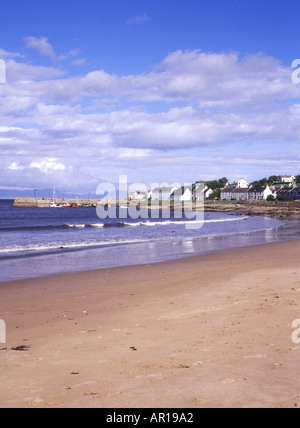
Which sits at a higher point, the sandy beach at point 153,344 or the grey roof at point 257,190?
the grey roof at point 257,190

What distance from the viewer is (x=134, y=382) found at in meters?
5.24

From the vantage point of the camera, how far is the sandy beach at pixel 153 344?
16.0 ft

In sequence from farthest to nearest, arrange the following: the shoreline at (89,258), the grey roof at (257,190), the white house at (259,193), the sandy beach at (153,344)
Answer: the grey roof at (257,190), the white house at (259,193), the shoreline at (89,258), the sandy beach at (153,344)

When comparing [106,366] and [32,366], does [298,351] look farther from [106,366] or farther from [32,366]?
[32,366]

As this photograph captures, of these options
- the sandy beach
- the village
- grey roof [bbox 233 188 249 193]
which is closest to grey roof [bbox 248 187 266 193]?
the village

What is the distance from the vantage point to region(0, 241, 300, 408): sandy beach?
4.87 metres

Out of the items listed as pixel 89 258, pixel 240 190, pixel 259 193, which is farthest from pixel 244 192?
pixel 89 258

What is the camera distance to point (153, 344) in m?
6.91

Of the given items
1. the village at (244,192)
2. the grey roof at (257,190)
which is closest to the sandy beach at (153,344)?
the village at (244,192)

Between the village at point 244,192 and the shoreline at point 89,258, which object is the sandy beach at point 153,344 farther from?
the village at point 244,192

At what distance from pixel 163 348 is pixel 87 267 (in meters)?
11.9

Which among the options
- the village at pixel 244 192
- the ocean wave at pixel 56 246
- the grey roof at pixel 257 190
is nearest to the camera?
the ocean wave at pixel 56 246

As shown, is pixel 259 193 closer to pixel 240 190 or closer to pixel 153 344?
pixel 240 190
